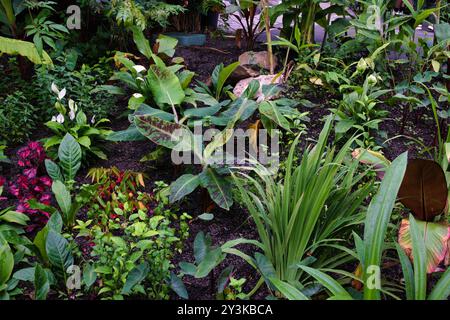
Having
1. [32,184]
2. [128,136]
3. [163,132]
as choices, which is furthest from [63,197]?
[163,132]

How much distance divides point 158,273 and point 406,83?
2.38 m

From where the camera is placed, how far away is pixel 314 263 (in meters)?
2.59

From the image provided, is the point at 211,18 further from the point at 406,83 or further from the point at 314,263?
the point at 314,263

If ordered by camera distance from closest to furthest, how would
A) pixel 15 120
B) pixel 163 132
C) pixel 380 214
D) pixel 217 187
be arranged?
pixel 380 214
pixel 217 187
pixel 163 132
pixel 15 120

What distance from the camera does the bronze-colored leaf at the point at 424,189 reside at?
2.42m

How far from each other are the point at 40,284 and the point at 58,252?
22cm

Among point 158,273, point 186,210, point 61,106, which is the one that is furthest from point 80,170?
point 158,273

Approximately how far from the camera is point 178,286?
8.14 feet

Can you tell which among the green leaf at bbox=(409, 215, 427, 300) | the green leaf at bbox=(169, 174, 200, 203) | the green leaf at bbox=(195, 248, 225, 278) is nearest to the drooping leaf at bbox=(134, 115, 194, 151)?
the green leaf at bbox=(169, 174, 200, 203)

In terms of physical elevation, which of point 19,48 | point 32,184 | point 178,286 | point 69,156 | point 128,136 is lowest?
point 178,286

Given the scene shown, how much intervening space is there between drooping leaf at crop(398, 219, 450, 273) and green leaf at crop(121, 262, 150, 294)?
3.81 ft

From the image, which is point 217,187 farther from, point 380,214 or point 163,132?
point 380,214

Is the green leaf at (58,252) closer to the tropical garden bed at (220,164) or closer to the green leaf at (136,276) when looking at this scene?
the tropical garden bed at (220,164)

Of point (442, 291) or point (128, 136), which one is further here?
point (128, 136)
